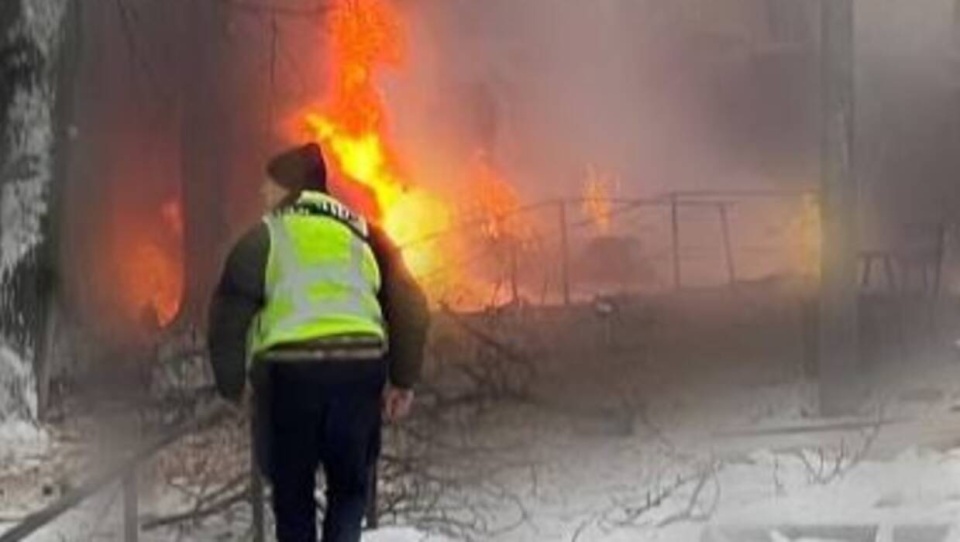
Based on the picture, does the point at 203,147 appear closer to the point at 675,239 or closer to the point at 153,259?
the point at 153,259

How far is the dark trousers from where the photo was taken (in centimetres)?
698

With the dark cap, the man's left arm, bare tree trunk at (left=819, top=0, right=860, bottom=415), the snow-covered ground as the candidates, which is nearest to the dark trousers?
the man's left arm

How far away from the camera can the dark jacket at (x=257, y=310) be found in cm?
696

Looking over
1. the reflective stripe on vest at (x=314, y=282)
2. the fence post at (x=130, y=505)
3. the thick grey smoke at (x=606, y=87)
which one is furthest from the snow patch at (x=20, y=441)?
the thick grey smoke at (x=606, y=87)

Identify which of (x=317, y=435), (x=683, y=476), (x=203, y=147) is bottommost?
(x=683, y=476)

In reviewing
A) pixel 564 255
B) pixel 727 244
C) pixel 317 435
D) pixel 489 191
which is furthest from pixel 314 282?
pixel 489 191

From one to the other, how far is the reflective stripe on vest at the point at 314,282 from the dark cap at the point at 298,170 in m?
0.08

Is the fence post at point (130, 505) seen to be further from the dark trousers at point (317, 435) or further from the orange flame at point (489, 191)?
the orange flame at point (489, 191)

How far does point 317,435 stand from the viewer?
7.06 m

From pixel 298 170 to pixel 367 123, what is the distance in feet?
61.2

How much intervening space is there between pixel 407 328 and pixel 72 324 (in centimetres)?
1063

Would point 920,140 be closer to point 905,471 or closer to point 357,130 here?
point 357,130

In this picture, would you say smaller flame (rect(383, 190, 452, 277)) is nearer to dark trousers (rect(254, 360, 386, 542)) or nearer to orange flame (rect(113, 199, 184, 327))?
orange flame (rect(113, 199, 184, 327))

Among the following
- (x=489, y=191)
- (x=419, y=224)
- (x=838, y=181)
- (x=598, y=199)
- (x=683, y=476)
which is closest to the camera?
(x=683, y=476)
